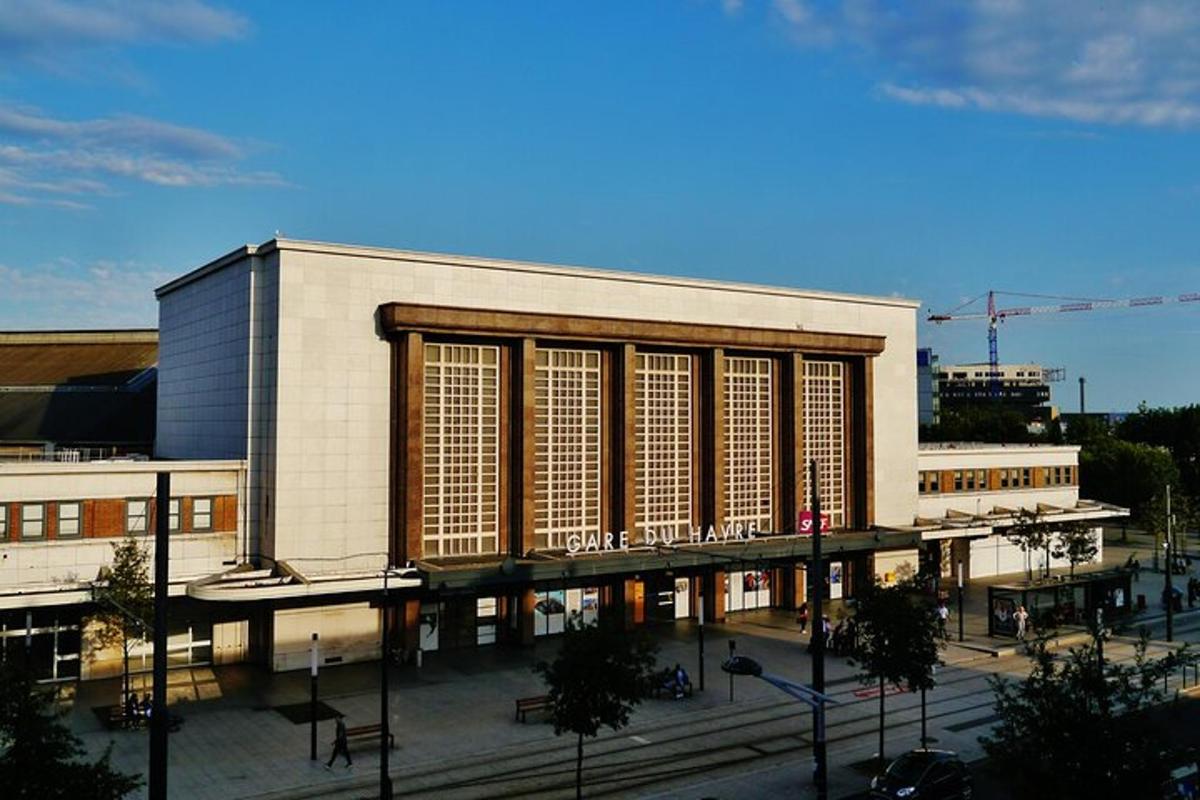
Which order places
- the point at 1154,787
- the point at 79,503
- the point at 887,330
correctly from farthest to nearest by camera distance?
the point at 887,330, the point at 79,503, the point at 1154,787

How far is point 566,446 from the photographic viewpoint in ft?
164

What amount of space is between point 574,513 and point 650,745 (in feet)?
59.5

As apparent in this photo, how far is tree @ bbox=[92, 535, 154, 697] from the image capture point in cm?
3688

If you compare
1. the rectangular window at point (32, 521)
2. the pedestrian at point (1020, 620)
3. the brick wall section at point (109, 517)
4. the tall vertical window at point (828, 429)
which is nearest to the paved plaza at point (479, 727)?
the pedestrian at point (1020, 620)

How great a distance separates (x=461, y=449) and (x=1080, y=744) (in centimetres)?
3179

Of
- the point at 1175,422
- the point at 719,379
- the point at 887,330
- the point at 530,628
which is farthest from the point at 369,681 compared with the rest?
the point at 1175,422

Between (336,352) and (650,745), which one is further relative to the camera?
(336,352)

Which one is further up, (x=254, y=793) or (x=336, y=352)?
(x=336, y=352)

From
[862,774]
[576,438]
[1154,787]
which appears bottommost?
A: [862,774]

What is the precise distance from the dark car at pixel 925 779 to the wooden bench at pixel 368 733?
15080mm

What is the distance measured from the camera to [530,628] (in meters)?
47.4

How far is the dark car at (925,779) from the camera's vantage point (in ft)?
86.5

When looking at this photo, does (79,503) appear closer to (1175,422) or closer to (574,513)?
(574,513)

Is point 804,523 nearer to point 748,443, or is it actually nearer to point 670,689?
point 748,443
